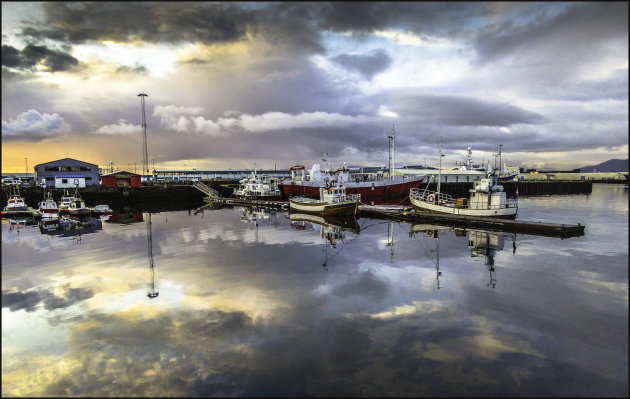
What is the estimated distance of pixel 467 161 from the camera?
139375mm

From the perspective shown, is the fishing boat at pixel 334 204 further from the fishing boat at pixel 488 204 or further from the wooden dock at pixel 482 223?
the fishing boat at pixel 488 204

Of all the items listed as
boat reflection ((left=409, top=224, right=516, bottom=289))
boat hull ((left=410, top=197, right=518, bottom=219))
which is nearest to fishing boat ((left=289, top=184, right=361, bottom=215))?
boat hull ((left=410, top=197, right=518, bottom=219))

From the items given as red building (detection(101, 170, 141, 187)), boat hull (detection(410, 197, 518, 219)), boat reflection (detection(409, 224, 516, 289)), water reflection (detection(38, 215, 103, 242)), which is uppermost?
red building (detection(101, 170, 141, 187))

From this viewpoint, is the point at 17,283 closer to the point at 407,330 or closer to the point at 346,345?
the point at 346,345

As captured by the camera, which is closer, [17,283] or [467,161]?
[17,283]

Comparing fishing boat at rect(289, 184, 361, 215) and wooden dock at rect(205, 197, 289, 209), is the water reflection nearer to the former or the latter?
fishing boat at rect(289, 184, 361, 215)

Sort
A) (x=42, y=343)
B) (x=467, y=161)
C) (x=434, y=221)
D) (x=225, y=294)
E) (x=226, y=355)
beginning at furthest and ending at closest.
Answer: (x=467, y=161)
(x=434, y=221)
(x=225, y=294)
(x=42, y=343)
(x=226, y=355)

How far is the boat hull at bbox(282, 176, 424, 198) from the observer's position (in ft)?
248

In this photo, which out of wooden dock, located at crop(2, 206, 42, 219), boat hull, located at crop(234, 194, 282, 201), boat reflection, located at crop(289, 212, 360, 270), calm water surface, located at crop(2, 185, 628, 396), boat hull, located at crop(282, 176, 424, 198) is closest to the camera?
calm water surface, located at crop(2, 185, 628, 396)

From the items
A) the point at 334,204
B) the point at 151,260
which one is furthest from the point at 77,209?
the point at 334,204

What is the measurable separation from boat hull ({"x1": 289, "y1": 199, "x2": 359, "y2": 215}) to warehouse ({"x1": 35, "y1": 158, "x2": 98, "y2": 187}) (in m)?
73.3

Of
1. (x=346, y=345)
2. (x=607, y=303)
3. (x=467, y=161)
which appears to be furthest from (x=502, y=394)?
(x=467, y=161)

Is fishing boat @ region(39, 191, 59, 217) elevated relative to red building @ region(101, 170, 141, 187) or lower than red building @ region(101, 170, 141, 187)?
lower

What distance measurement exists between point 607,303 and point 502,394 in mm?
9881
